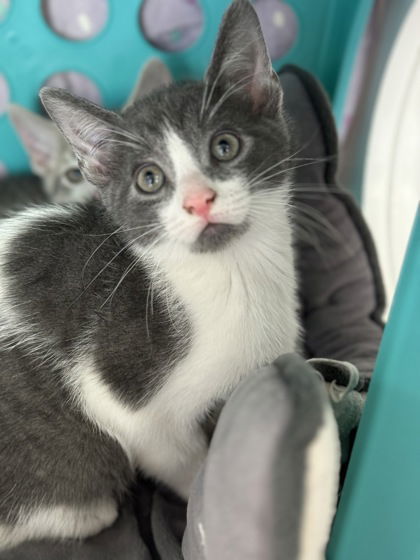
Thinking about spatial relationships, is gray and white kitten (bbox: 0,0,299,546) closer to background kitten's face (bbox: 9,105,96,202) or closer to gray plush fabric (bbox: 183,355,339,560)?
gray plush fabric (bbox: 183,355,339,560)

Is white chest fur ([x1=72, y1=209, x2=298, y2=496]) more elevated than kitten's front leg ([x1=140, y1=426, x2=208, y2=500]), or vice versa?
white chest fur ([x1=72, y1=209, x2=298, y2=496])

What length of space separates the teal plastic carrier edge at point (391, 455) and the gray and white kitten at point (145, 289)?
31 centimetres

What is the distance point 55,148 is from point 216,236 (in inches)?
41.3

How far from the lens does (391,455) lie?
A: 0.66m

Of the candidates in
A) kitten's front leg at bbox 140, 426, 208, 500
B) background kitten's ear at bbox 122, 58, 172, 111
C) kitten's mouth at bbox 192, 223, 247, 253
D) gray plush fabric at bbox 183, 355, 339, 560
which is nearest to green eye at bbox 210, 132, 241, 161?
kitten's mouth at bbox 192, 223, 247, 253

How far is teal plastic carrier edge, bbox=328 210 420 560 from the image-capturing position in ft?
2.00

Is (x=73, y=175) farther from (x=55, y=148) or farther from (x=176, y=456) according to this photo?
(x=176, y=456)

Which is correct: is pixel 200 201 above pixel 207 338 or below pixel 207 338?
above

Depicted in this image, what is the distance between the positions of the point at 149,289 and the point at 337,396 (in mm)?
361

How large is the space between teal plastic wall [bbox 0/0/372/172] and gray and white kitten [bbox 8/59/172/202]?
3.2 inches

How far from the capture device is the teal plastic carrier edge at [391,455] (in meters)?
0.61

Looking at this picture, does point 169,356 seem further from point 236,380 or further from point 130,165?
point 130,165

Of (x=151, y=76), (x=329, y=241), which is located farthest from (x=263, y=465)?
(x=151, y=76)

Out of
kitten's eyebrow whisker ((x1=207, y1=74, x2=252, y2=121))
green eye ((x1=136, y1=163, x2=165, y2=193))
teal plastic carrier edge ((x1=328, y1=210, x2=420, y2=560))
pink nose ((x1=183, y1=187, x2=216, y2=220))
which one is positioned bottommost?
teal plastic carrier edge ((x1=328, y1=210, x2=420, y2=560))
